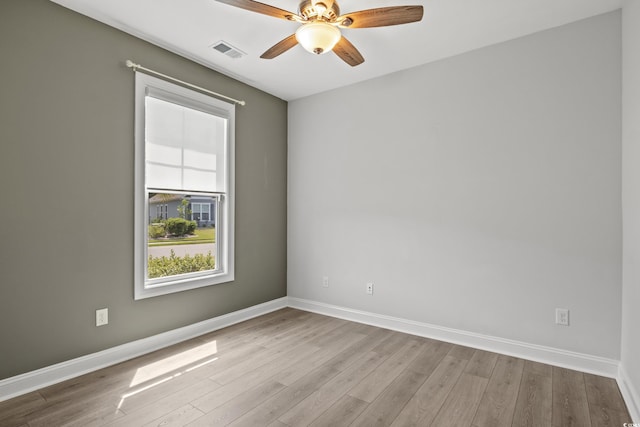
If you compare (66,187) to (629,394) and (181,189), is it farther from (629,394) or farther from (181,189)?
(629,394)

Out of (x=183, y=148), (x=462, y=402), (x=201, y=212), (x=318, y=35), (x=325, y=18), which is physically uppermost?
(x=325, y=18)

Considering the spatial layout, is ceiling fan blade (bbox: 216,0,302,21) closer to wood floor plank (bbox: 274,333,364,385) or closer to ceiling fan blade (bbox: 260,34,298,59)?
ceiling fan blade (bbox: 260,34,298,59)

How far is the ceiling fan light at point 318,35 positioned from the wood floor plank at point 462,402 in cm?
258

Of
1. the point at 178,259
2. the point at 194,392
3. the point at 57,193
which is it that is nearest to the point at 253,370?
the point at 194,392

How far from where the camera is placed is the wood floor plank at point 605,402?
2002 mm

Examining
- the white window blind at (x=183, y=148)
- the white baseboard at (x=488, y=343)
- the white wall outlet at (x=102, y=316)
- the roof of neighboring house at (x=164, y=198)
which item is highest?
the white window blind at (x=183, y=148)

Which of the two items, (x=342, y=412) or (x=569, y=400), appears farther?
(x=569, y=400)

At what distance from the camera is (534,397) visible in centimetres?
226

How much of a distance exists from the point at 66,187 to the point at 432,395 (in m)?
3.06

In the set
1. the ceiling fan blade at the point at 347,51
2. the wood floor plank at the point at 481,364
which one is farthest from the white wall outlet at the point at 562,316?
the ceiling fan blade at the point at 347,51

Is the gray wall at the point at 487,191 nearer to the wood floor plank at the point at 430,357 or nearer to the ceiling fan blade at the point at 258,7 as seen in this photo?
the wood floor plank at the point at 430,357

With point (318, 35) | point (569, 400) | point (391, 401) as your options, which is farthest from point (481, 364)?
point (318, 35)

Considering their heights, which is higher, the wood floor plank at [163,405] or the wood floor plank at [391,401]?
the wood floor plank at [163,405]

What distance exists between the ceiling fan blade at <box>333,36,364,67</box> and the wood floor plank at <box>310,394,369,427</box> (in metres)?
2.55
